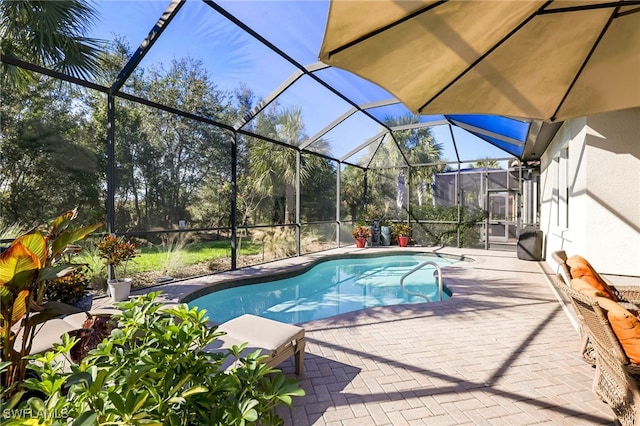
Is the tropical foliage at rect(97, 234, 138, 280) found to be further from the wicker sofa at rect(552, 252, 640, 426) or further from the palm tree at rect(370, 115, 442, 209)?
the palm tree at rect(370, 115, 442, 209)

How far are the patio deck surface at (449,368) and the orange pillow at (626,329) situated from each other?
0.77 meters

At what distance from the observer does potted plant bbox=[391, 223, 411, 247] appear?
11977mm

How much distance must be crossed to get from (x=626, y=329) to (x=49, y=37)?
6746mm

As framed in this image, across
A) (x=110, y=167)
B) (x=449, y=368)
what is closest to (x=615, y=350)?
(x=449, y=368)

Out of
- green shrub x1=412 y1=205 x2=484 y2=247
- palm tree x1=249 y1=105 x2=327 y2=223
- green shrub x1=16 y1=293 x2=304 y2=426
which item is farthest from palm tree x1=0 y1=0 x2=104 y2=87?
green shrub x1=412 y1=205 x2=484 y2=247

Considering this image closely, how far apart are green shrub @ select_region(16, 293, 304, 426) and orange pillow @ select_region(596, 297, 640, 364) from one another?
1968 mm

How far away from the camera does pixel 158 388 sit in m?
1.03

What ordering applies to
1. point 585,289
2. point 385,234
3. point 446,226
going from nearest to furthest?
point 585,289
point 446,226
point 385,234

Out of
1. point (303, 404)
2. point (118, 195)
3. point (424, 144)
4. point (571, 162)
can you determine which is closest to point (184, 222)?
point (118, 195)

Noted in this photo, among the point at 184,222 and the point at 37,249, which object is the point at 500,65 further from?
the point at 184,222

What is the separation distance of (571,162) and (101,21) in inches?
334

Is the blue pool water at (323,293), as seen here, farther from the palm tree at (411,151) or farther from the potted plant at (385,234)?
the palm tree at (411,151)

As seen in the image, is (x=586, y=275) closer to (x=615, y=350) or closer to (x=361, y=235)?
(x=615, y=350)

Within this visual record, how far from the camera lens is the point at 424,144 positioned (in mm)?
15961
